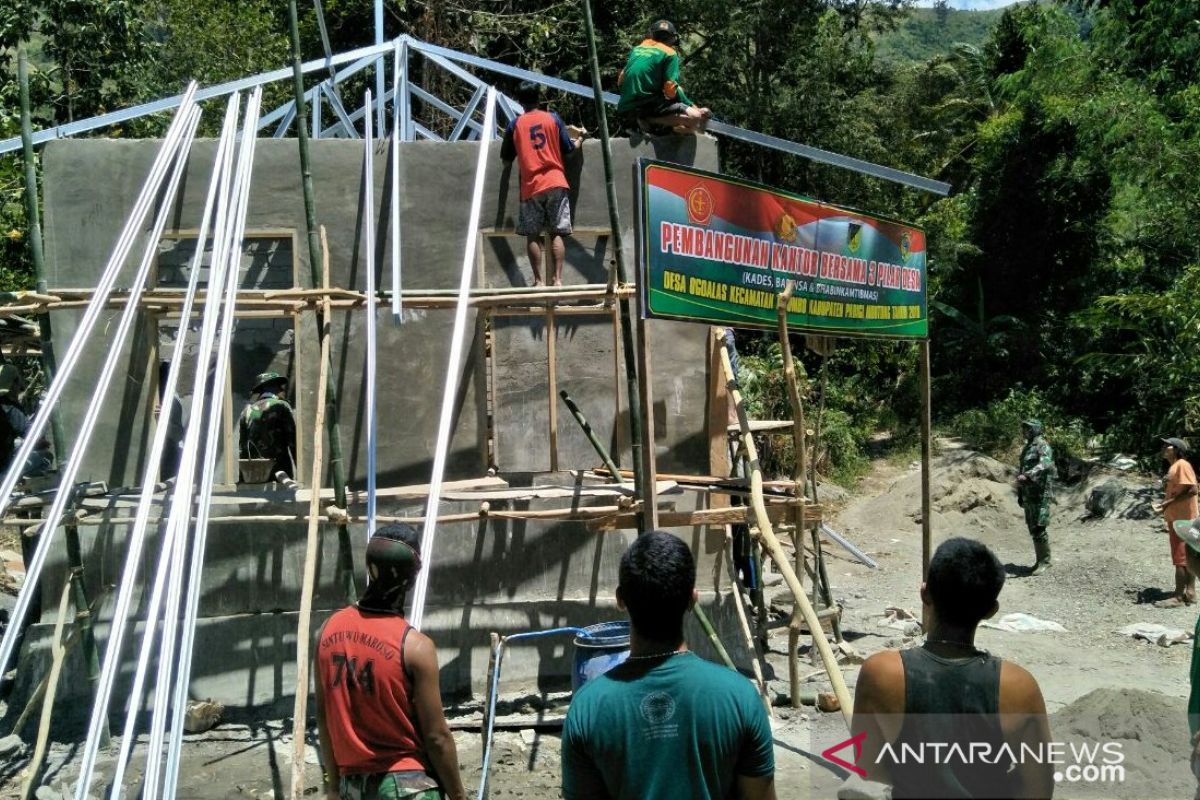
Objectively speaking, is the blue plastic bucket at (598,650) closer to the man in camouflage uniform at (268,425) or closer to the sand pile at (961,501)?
the man in camouflage uniform at (268,425)

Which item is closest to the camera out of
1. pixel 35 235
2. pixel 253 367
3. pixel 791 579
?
pixel 791 579

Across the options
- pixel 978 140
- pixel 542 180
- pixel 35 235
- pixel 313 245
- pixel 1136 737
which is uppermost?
pixel 978 140

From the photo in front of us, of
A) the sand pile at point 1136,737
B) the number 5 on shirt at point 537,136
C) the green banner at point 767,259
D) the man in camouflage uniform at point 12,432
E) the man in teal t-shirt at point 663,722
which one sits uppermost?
the number 5 on shirt at point 537,136

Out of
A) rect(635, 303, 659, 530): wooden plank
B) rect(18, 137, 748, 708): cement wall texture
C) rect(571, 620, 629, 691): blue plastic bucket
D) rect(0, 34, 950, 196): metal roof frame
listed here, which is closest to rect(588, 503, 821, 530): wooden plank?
rect(18, 137, 748, 708): cement wall texture

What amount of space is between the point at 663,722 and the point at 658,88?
23.4 feet

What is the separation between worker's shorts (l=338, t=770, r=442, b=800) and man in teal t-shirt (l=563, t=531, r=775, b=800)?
116cm

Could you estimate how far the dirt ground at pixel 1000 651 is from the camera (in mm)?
7465

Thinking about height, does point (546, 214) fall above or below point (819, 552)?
above

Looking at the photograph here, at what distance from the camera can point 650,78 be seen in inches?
361

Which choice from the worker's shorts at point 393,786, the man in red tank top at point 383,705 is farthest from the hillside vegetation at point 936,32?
the worker's shorts at point 393,786

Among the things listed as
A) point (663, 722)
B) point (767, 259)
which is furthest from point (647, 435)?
point (663, 722)

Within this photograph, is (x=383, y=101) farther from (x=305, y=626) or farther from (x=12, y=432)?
(x=305, y=626)

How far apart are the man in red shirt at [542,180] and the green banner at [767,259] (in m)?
2.30

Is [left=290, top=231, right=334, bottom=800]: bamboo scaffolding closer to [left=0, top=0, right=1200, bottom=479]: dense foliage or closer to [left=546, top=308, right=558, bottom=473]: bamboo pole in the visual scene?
[left=546, top=308, right=558, bottom=473]: bamboo pole
